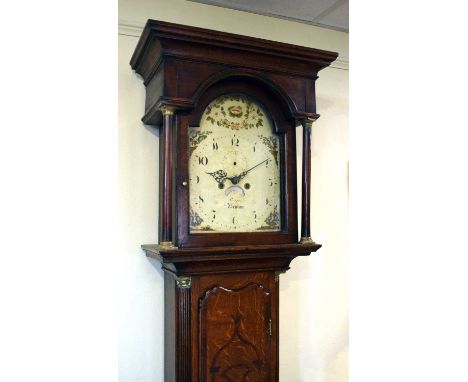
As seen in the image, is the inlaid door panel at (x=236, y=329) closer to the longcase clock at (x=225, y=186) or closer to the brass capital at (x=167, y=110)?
the longcase clock at (x=225, y=186)

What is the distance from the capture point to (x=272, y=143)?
171 centimetres

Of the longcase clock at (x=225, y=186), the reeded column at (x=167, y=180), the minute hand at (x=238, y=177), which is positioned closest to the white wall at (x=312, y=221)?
the longcase clock at (x=225, y=186)

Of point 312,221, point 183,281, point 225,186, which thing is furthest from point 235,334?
point 312,221

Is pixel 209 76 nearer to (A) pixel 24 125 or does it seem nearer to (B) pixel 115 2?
(B) pixel 115 2

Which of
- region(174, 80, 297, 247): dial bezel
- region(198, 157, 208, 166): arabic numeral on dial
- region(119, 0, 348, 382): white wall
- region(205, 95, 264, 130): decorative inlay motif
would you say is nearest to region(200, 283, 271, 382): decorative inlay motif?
region(174, 80, 297, 247): dial bezel

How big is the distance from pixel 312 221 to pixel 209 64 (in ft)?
3.44

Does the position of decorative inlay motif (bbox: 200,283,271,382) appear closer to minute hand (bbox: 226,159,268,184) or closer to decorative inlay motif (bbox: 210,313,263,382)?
decorative inlay motif (bbox: 210,313,263,382)

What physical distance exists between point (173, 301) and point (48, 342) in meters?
1.11

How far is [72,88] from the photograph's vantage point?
0.54 m

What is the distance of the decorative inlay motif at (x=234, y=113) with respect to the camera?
5.34 ft

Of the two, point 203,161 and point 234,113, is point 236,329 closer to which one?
point 203,161

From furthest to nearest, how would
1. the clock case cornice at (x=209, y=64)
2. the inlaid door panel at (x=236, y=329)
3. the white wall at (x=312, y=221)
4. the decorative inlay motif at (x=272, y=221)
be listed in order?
the white wall at (x=312, y=221) < the decorative inlay motif at (x=272, y=221) < the inlaid door panel at (x=236, y=329) < the clock case cornice at (x=209, y=64)

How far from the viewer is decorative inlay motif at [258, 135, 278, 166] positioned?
1.70 metres

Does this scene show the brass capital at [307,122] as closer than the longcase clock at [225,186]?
No
